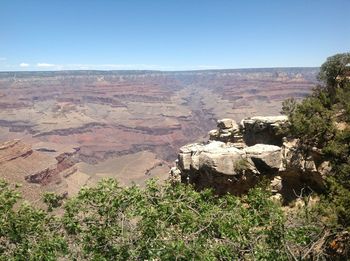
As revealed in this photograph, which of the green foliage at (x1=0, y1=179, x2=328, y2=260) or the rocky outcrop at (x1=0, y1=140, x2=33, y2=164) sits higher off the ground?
the green foliage at (x1=0, y1=179, x2=328, y2=260)

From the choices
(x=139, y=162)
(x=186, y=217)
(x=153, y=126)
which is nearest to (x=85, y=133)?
(x=153, y=126)

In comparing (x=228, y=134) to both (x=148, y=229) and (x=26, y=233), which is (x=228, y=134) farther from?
(x=26, y=233)

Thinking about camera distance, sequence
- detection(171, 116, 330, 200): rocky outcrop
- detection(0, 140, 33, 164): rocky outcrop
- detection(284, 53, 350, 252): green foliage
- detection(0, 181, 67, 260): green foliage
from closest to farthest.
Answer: detection(0, 181, 67, 260): green foliage < detection(284, 53, 350, 252): green foliage < detection(171, 116, 330, 200): rocky outcrop < detection(0, 140, 33, 164): rocky outcrop

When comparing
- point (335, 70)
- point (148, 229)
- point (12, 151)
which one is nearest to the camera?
point (148, 229)

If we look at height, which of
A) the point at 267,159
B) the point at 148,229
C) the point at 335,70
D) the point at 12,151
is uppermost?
the point at 335,70

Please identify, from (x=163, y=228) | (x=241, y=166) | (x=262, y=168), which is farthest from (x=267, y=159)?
(x=163, y=228)

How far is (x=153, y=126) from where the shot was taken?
645ft

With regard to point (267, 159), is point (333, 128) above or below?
above

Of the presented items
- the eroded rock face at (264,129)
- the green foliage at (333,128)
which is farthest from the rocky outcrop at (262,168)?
the eroded rock face at (264,129)

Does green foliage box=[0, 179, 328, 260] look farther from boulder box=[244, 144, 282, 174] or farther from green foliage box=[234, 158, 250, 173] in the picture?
boulder box=[244, 144, 282, 174]

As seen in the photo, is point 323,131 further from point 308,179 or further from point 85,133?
point 85,133

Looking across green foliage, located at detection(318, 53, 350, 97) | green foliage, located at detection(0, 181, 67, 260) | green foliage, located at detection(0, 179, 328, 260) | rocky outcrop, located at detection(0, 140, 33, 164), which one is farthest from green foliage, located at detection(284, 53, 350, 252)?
rocky outcrop, located at detection(0, 140, 33, 164)

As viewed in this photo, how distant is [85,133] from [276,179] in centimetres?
17012

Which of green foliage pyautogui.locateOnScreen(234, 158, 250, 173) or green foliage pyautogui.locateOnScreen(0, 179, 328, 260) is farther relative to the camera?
green foliage pyautogui.locateOnScreen(234, 158, 250, 173)
